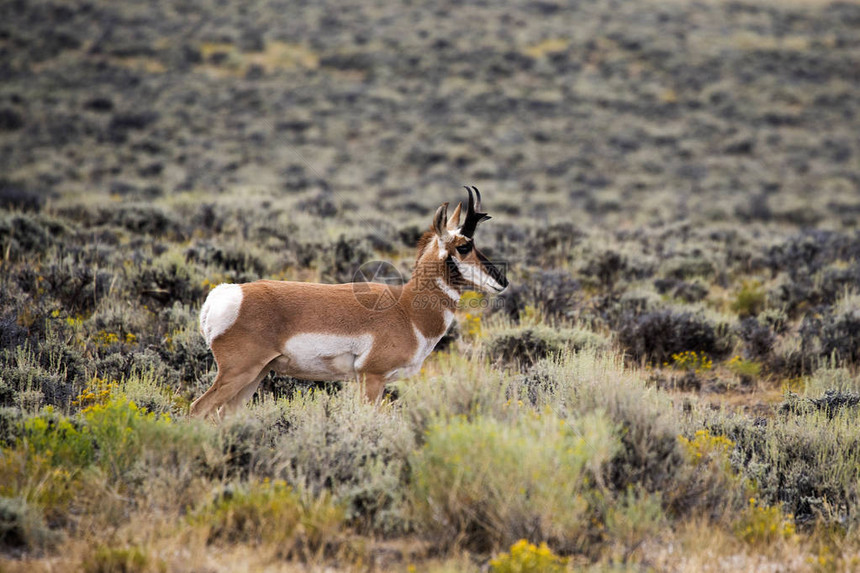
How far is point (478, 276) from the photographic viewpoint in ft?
20.0

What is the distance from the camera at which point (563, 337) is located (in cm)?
802

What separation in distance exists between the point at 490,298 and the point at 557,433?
6.00 meters

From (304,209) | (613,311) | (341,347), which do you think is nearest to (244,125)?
(304,209)

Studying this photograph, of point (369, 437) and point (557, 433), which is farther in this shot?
point (369, 437)

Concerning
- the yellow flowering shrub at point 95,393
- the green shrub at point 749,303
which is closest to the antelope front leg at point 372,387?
the yellow flowering shrub at point 95,393

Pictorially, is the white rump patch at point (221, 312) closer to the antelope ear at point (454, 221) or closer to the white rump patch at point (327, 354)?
the white rump patch at point (327, 354)

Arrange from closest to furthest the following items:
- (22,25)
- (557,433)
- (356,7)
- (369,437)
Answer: (557,433), (369,437), (22,25), (356,7)

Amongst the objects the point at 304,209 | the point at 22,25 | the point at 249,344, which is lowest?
the point at 304,209

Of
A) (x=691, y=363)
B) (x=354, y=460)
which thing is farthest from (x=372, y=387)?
(x=691, y=363)

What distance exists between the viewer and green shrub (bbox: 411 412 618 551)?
386cm

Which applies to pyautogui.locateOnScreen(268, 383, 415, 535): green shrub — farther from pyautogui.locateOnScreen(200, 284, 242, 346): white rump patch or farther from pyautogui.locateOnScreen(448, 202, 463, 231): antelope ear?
pyautogui.locateOnScreen(448, 202, 463, 231): antelope ear

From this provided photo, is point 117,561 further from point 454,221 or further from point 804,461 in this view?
point 804,461

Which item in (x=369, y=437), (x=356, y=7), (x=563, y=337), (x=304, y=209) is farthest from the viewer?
(x=356, y=7)

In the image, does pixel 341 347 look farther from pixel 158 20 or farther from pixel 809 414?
pixel 158 20
